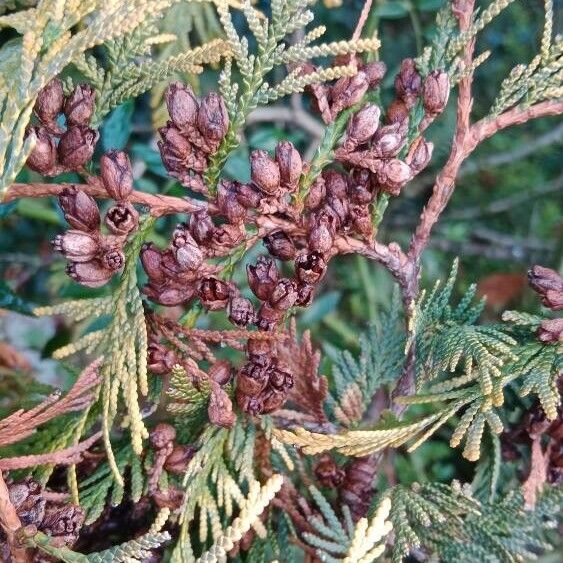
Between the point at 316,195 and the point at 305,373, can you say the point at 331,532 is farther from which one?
the point at 316,195

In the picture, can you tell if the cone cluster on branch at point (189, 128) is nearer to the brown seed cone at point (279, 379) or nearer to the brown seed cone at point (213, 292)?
the brown seed cone at point (213, 292)

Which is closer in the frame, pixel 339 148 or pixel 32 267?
pixel 339 148

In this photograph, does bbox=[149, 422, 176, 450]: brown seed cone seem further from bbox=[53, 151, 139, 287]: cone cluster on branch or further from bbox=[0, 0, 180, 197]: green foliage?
bbox=[0, 0, 180, 197]: green foliage

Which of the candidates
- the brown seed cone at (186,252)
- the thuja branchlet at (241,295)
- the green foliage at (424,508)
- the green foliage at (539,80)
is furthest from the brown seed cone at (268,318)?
the green foliage at (539,80)

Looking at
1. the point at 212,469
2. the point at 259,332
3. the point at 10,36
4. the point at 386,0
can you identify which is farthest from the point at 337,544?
the point at 386,0

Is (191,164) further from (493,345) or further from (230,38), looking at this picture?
(493,345)

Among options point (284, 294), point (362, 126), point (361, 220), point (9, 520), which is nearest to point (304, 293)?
point (284, 294)
